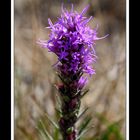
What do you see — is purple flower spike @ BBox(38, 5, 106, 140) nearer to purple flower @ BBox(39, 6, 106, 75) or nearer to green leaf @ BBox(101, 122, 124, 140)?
purple flower @ BBox(39, 6, 106, 75)

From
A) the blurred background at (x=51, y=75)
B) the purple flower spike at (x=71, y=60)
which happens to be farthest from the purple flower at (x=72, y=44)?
the blurred background at (x=51, y=75)

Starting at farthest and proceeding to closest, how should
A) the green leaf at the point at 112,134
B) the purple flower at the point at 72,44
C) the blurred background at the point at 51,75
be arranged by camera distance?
the blurred background at the point at 51,75, the green leaf at the point at 112,134, the purple flower at the point at 72,44

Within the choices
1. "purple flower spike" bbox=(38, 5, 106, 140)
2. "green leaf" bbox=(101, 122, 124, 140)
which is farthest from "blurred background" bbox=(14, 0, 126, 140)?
"purple flower spike" bbox=(38, 5, 106, 140)

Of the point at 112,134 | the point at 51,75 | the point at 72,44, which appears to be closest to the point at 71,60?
the point at 72,44

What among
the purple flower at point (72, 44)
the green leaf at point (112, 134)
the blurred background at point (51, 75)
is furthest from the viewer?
the blurred background at point (51, 75)

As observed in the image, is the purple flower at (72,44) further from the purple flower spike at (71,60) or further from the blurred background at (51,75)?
the blurred background at (51,75)

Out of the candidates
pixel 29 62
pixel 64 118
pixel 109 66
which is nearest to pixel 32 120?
pixel 29 62

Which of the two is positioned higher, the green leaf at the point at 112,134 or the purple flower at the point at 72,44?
the purple flower at the point at 72,44
